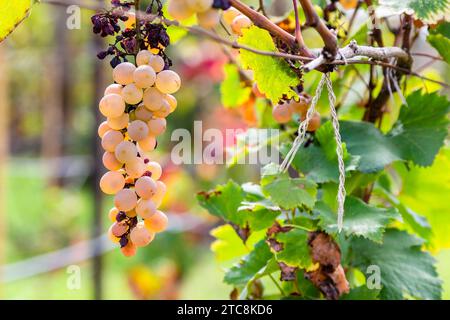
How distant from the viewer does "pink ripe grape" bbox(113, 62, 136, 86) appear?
0.48 m

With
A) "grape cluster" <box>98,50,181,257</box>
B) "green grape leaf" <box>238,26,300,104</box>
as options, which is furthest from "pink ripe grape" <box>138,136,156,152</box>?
"green grape leaf" <box>238,26,300,104</box>

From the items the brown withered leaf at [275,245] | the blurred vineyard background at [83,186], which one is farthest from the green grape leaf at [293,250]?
the blurred vineyard background at [83,186]

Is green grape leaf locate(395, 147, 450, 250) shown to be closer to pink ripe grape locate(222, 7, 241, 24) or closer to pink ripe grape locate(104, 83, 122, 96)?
pink ripe grape locate(222, 7, 241, 24)

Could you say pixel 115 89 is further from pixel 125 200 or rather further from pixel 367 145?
pixel 367 145

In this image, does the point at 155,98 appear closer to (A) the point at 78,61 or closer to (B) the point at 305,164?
(B) the point at 305,164

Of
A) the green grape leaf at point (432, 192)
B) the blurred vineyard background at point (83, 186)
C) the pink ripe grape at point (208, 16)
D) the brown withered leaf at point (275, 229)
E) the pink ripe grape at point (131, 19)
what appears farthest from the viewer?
the blurred vineyard background at point (83, 186)

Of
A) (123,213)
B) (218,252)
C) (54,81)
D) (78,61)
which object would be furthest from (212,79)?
(123,213)

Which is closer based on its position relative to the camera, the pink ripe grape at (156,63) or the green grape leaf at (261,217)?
the pink ripe grape at (156,63)

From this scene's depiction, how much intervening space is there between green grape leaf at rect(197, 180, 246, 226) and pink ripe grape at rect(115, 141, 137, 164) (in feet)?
0.68

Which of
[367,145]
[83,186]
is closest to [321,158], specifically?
[367,145]

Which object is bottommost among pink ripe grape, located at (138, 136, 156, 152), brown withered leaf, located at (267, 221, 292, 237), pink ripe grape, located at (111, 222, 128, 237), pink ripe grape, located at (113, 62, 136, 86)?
brown withered leaf, located at (267, 221, 292, 237)

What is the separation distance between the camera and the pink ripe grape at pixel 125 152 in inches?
18.9

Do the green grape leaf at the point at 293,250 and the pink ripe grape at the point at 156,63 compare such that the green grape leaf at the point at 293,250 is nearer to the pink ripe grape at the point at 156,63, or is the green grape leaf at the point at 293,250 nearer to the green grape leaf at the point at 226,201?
the green grape leaf at the point at 226,201

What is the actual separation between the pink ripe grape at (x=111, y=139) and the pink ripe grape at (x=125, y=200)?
4cm
